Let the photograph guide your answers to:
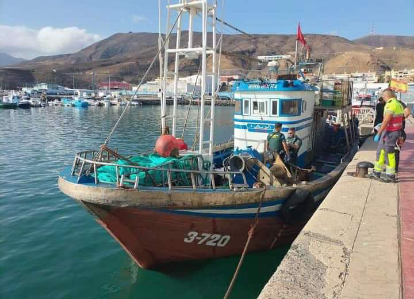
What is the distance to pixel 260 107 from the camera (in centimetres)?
962

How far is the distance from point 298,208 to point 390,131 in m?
2.71

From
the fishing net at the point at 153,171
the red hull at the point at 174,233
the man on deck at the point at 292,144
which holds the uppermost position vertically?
the man on deck at the point at 292,144

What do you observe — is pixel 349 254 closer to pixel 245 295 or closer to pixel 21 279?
pixel 245 295

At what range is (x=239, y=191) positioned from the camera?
6.63 metres

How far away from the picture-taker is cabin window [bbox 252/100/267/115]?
955 centimetres

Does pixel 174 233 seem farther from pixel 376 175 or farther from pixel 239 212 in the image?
pixel 376 175

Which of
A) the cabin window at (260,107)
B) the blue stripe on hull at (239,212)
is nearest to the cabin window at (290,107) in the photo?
the cabin window at (260,107)

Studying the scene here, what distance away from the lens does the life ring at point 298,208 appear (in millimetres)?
7332

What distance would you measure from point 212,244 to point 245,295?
1267 millimetres

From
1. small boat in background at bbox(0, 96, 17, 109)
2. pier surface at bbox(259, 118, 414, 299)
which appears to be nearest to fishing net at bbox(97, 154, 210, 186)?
pier surface at bbox(259, 118, 414, 299)

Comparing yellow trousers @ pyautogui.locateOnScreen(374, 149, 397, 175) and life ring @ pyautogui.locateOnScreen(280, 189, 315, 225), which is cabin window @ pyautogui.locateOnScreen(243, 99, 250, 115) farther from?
yellow trousers @ pyautogui.locateOnScreen(374, 149, 397, 175)

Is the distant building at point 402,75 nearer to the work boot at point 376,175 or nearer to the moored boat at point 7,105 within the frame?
the work boot at point 376,175

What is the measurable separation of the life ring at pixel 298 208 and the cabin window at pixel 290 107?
9.31 feet

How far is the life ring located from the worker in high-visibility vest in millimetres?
1838
